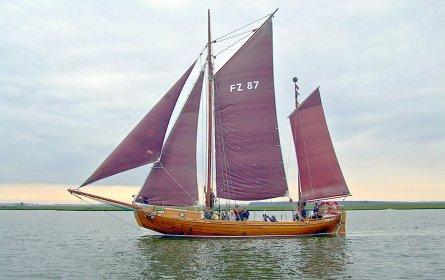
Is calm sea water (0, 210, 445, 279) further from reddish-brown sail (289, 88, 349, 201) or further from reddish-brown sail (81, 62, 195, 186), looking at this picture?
reddish-brown sail (81, 62, 195, 186)

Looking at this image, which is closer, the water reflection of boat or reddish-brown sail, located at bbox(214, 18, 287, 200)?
the water reflection of boat

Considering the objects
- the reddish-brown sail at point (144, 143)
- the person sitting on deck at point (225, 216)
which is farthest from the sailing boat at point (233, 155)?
the person sitting on deck at point (225, 216)

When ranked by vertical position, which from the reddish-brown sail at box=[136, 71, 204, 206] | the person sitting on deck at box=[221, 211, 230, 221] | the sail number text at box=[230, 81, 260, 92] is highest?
the sail number text at box=[230, 81, 260, 92]

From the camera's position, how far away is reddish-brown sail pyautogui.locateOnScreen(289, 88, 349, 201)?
4491 centimetres

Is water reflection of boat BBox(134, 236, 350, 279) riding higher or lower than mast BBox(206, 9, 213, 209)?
lower

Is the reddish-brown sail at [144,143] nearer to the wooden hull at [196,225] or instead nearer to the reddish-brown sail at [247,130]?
the wooden hull at [196,225]

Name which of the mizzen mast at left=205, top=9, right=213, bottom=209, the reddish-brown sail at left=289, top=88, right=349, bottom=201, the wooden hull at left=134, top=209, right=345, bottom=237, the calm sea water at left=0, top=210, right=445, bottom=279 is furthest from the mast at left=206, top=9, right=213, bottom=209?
the reddish-brown sail at left=289, top=88, right=349, bottom=201

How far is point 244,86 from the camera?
43156 mm

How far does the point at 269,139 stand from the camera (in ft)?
142

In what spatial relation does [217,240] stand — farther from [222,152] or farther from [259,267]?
[259,267]

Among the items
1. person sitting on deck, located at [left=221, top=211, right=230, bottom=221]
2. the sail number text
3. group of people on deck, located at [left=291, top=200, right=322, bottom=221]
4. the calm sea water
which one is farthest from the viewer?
group of people on deck, located at [left=291, top=200, right=322, bottom=221]

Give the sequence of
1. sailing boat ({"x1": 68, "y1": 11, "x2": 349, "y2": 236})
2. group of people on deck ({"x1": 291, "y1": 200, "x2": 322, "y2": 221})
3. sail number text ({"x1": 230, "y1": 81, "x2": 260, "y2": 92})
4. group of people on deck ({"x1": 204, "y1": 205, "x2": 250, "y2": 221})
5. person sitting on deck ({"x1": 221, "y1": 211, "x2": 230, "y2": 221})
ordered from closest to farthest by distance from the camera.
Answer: sailing boat ({"x1": 68, "y1": 11, "x2": 349, "y2": 236}) < group of people on deck ({"x1": 204, "y1": 205, "x2": 250, "y2": 221}) < person sitting on deck ({"x1": 221, "y1": 211, "x2": 230, "y2": 221}) < sail number text ({"x1": 230, "y1": 81, "x2": 260, "y2": 92}) < group of people on deck ({"x1": 291, "y1": 200, "x2": 322, "y2": 221})

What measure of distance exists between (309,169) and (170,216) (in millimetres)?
13602

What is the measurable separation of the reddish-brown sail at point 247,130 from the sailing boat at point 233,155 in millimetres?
85
